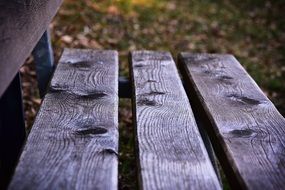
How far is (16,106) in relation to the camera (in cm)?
165

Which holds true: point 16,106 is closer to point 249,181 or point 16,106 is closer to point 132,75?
point 132,75

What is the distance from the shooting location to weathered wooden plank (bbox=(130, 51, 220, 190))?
1000mm

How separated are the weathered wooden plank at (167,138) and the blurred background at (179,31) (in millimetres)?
1352

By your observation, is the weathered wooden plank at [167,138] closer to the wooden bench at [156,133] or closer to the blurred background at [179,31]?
the wooden bench at [156,133]

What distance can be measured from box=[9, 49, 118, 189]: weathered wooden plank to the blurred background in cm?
142

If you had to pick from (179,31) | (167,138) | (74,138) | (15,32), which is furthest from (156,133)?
(179,31)

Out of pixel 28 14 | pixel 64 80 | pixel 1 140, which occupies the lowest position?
pixel 1 140

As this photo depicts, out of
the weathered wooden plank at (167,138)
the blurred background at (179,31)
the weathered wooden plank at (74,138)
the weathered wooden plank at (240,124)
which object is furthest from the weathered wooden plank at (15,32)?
the blurred background at (179,31)

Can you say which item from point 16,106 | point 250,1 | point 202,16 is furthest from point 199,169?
point 250,1

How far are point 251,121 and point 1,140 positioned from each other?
0.93 meters

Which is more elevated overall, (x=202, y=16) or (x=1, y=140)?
(x=1, y=140)

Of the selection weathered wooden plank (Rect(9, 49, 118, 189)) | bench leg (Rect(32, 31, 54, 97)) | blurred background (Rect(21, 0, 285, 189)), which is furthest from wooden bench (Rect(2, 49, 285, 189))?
blurred background (Rect(21, 0, 285, 189))

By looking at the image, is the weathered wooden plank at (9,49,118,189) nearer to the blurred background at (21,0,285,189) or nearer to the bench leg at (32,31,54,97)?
the bench leg at (32,31,54,97)

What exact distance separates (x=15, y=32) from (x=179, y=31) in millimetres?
4532
